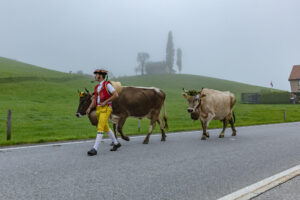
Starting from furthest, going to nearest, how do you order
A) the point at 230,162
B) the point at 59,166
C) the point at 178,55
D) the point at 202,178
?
the point at 178,55, the point at 230,162, the point at 59,166, the point at 202,178

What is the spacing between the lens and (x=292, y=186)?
4.17 m

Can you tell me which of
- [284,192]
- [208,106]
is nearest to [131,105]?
[208,106]

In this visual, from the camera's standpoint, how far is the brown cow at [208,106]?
31.4 feet

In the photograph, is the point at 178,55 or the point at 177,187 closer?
the point at 177,187

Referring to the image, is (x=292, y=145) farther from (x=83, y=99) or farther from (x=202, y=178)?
(x=83, y=99)

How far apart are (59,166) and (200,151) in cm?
353

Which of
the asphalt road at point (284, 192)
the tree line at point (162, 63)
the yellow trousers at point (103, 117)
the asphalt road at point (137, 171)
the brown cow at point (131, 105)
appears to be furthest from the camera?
the tree line at point (162, 63)

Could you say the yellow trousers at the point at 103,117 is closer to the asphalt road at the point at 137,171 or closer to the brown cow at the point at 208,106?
the asphalt road at the point at 137,171

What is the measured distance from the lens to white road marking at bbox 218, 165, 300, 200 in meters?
3.69

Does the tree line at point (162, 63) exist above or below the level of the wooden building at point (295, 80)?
above

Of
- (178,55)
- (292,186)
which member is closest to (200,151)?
(292,186)

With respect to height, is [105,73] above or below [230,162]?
above

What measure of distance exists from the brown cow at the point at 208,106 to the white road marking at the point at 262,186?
15.4 feet

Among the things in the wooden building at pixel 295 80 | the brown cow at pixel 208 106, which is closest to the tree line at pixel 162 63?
the wooden building at pixel 295 80
